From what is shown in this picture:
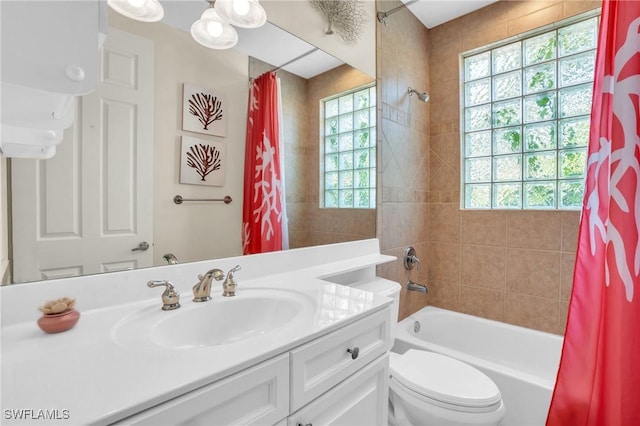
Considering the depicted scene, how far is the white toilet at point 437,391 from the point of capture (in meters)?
1.16

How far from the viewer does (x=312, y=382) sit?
713mm

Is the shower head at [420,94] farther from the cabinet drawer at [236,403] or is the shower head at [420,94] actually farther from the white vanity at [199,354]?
the cabinet drawer at [236,403]

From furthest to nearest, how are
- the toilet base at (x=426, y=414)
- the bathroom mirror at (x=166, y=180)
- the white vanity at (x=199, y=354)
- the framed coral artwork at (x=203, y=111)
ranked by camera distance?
the toilet base at (x=426, y=414)
the framed coral artwork at (x=203, y=111)
the bathroom mirror at (x=166, y=180)
the white vanity at (x=199, y=354)

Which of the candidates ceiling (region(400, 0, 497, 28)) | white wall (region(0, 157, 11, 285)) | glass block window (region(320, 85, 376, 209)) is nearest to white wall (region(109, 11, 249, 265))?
white wall (region(0, 157, 11, 285))

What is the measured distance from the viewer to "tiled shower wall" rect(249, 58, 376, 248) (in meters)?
1.39

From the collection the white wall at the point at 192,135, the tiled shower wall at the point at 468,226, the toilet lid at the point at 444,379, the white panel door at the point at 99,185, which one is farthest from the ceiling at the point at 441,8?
the toilet lid at the point at 444,379

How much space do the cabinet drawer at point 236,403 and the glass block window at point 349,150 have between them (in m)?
1.00

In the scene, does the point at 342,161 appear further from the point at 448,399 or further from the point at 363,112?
the point at 448,399

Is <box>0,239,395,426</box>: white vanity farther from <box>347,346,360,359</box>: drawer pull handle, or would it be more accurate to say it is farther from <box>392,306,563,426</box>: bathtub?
<box>392,306,563,426</box>: bathtub

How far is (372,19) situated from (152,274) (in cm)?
190

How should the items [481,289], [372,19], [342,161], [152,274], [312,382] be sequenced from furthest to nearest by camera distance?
[481,289] → [372,19] → [342,161] → [152,274] → [312,382]

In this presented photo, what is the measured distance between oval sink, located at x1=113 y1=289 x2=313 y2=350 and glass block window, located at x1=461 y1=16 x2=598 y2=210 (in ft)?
6.00

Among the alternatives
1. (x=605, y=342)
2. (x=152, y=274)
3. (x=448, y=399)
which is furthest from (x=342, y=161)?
(x=605, y=342)

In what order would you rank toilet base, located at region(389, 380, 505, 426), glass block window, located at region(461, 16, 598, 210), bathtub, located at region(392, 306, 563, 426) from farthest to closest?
1. glass block window, located at region(461, 16, 598, 210)
2. bathtub, located at region(392, 306, 563, 426)
3. toilet base, located at region(389, 380, 505, 426)
